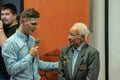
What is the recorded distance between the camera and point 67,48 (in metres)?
2.84

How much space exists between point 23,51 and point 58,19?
994 mm

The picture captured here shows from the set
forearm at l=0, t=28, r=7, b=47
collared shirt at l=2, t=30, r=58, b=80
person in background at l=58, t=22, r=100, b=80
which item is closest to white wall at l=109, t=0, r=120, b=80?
person in background at l=58, t=22, r=100, b=80

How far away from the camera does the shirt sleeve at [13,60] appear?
249 centimetres

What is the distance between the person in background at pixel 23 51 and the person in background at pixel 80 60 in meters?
0.34

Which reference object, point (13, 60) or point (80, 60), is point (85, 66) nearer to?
point (80, 60)

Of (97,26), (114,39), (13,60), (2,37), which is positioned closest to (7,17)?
(2,37)

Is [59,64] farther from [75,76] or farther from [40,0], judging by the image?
[40,0]

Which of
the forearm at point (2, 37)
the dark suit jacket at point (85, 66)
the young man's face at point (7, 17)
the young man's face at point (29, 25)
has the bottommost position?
the dark suit jacket at point (85, 66)

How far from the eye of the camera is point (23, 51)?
2590 millimetres

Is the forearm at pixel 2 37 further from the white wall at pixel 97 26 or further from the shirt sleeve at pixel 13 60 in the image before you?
the white wall at pixel 97 26

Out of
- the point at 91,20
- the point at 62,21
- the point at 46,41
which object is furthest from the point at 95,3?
the point at 46,41

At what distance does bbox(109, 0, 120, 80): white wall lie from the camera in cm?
377

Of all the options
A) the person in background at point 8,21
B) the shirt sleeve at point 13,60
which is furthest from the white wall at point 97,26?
Result: the shirt sleeve at point 13,60

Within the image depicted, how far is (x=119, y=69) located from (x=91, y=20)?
2.61 ft
